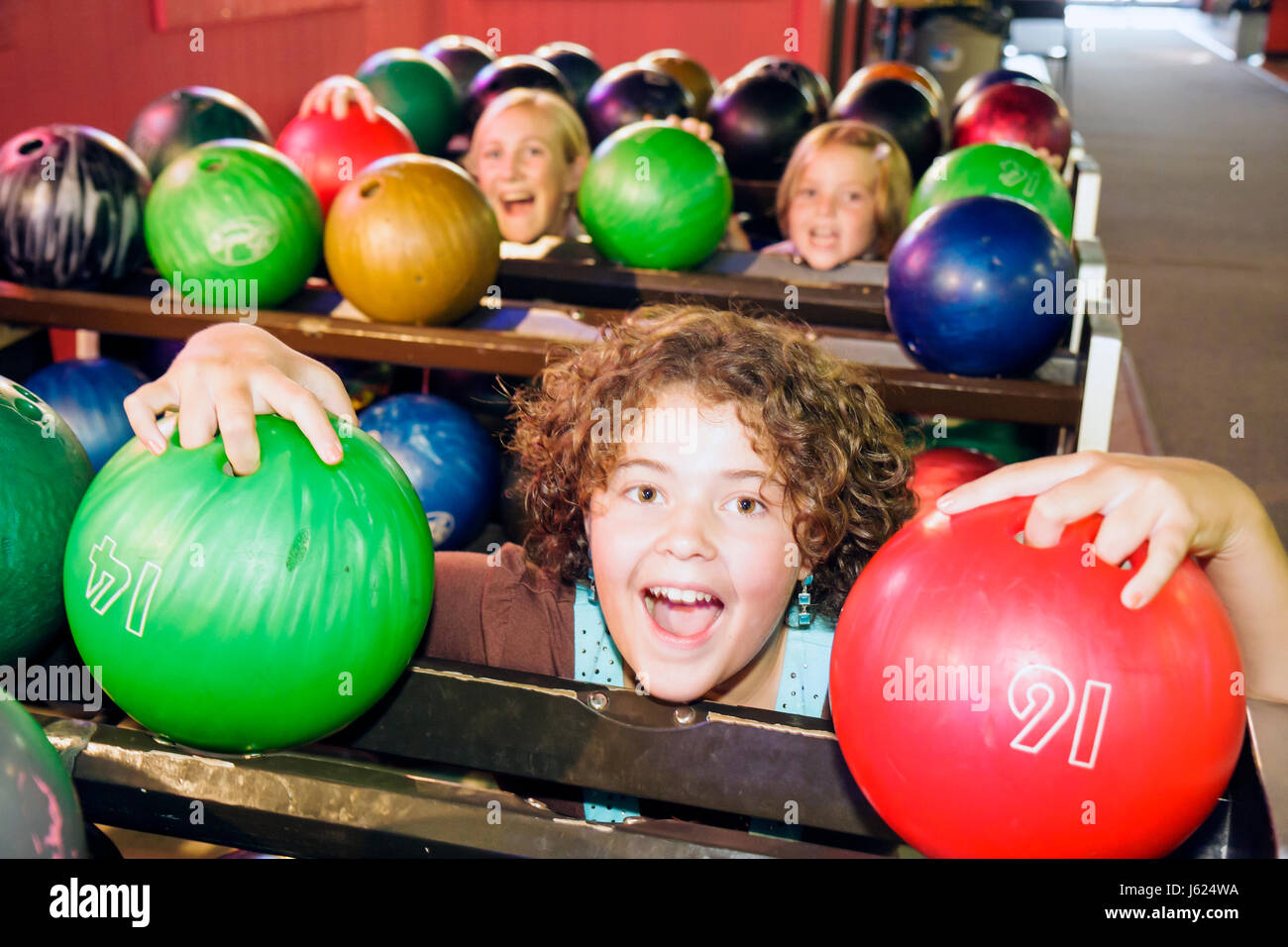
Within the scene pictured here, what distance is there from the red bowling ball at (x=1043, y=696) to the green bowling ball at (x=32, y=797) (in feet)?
2.40

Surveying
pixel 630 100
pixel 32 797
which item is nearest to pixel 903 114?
pixel 630 100

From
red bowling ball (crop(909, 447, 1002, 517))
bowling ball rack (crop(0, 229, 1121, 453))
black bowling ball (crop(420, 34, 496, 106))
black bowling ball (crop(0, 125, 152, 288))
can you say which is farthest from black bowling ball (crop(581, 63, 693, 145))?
red bowling ball (crop(909, 447, 1002, 517))

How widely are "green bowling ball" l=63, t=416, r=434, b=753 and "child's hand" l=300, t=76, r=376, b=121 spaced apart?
2478mm

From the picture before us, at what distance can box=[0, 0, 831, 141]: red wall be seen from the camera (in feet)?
12.0

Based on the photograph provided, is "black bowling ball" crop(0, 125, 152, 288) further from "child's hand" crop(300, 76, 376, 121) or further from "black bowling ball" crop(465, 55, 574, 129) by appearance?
"black bowling ball" crop(465, 55, 574, 129)

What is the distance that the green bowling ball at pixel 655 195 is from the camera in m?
3.04

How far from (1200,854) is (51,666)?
1406mm

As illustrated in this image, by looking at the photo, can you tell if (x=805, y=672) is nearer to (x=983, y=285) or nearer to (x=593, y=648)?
(x=593, y=648)

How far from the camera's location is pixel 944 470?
2168mm

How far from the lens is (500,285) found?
3418mm

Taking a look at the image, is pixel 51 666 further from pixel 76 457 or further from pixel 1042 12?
pixel 1042 12

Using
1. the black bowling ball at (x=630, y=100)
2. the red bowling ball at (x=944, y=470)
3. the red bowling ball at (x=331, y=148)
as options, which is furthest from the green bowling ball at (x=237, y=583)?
the black bowling ball at (x=630, y=100)

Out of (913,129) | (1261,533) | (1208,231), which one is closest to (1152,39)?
(1208,231)

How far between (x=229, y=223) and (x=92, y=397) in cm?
50
